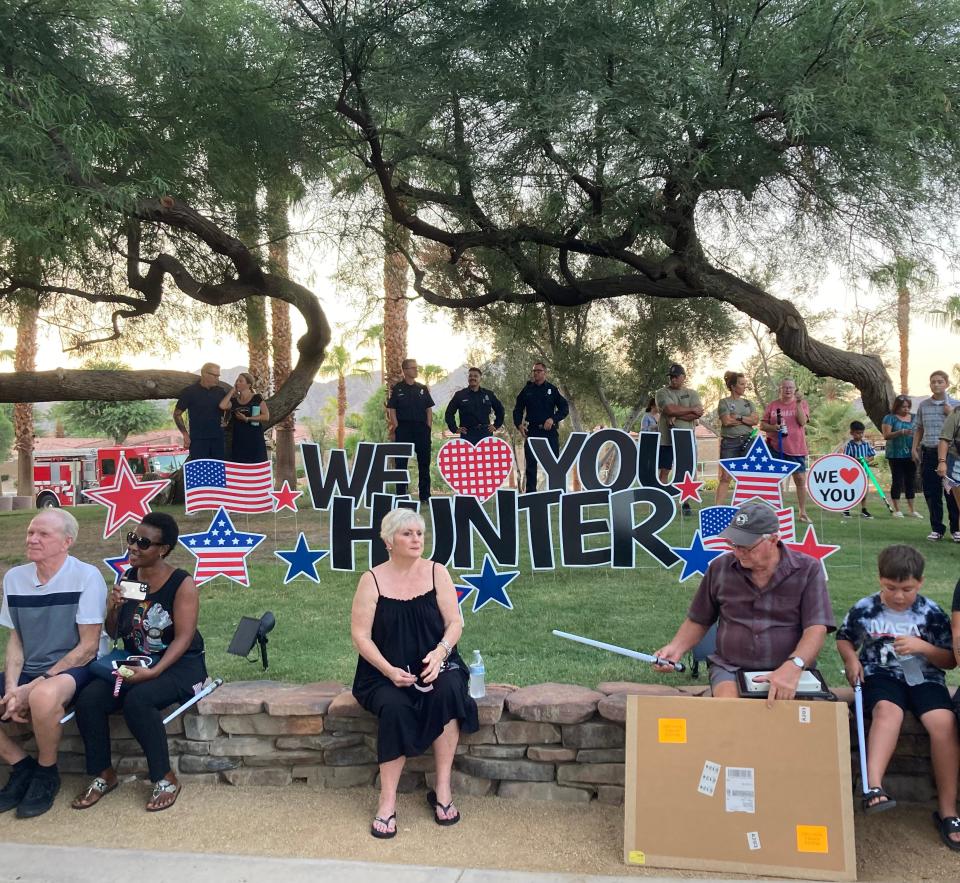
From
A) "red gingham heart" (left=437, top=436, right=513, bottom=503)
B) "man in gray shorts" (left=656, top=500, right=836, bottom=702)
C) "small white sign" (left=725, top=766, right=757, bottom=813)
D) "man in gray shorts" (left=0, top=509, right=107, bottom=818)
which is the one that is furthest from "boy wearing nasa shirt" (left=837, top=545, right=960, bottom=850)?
"red gingham heart" (left=437, top=436, right=513, bottom=503)

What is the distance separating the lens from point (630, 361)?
55.1 feet

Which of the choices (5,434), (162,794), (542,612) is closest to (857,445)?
(542,612)

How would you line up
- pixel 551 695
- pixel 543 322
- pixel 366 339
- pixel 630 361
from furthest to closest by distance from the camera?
pixel 366 339 < pixel 630 361 < pixel 543 322 < pixel 551 695

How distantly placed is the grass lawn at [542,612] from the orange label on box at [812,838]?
132 cm

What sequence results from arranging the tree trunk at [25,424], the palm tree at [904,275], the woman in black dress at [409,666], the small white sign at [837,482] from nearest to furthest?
the woman in black dress at [409,666] → the small white sign at [837,482] → the palm tree at [904,275] → the tree trunk at [25,424]

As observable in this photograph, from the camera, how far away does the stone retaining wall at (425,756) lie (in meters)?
3.60

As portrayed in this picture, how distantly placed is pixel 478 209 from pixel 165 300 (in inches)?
204

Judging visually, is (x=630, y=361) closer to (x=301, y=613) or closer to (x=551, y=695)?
(x=301, y=613)

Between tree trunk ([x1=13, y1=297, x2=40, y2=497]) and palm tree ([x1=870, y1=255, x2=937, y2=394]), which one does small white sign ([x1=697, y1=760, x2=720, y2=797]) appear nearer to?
palm tree ([x1=870, y1=255, x2=937, y2=394])

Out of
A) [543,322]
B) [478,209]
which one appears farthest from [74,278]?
[543,322]

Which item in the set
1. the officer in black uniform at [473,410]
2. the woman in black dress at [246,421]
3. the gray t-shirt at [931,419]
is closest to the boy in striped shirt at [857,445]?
the gray t-shirt at [931,419]

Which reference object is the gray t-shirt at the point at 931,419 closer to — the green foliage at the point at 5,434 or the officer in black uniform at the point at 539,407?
the officer in black uniform at the point at 539,407

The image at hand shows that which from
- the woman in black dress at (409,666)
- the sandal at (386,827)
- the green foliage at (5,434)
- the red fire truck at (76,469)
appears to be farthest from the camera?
the green foliage at (5,434)

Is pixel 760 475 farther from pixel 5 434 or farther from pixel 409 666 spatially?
pixel 5 434
